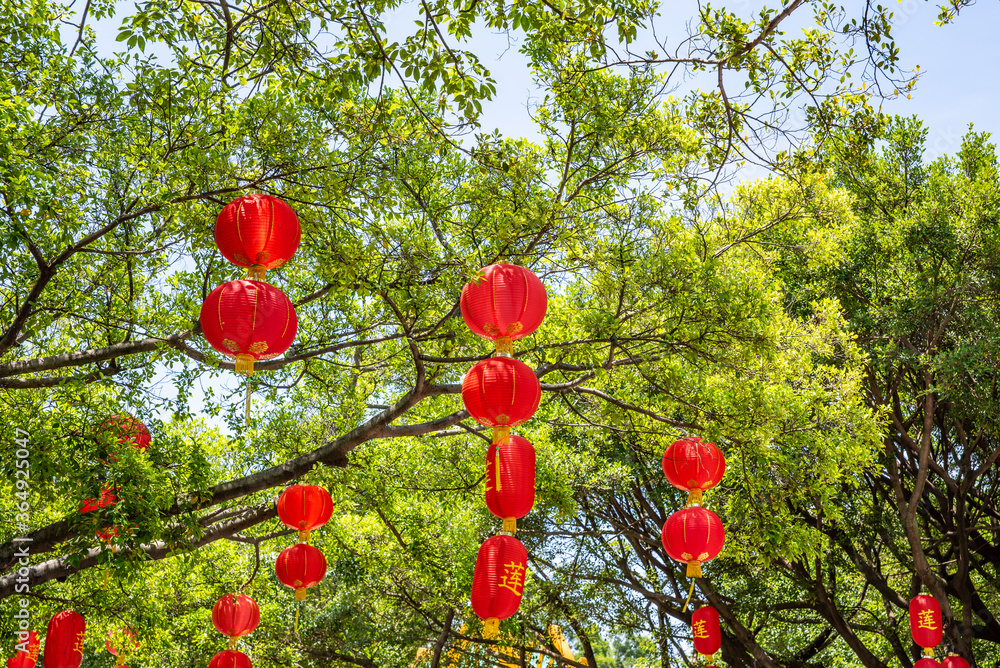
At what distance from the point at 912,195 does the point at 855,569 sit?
15.7 ft

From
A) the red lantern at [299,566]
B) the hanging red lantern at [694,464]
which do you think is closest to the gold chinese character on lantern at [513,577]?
the hanging red lantern at [694,464]

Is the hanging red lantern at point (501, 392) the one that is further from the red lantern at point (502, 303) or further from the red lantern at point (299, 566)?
the red lantern at point (299, 566)

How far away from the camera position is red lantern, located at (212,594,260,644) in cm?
767

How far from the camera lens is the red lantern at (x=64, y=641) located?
6418 millimetres

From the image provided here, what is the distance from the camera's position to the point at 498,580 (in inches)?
239

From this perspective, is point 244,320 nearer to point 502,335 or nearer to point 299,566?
point 502,335

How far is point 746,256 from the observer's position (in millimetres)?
8578

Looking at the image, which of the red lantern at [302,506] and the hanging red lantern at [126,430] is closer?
the hanging red lantern at [126,430]

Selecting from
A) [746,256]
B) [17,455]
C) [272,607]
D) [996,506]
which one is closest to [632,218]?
[746,256]

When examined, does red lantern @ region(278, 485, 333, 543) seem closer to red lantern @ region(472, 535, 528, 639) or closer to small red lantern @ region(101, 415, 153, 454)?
small red lantern @ region(101, 415, 153, 454)

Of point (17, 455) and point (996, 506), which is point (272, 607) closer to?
point (17, 455)

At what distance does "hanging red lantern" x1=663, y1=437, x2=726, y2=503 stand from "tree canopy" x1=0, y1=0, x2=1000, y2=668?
145 millimetres

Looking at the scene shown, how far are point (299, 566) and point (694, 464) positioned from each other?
129 inches

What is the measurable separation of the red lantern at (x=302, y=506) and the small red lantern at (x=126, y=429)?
1.16 metres
